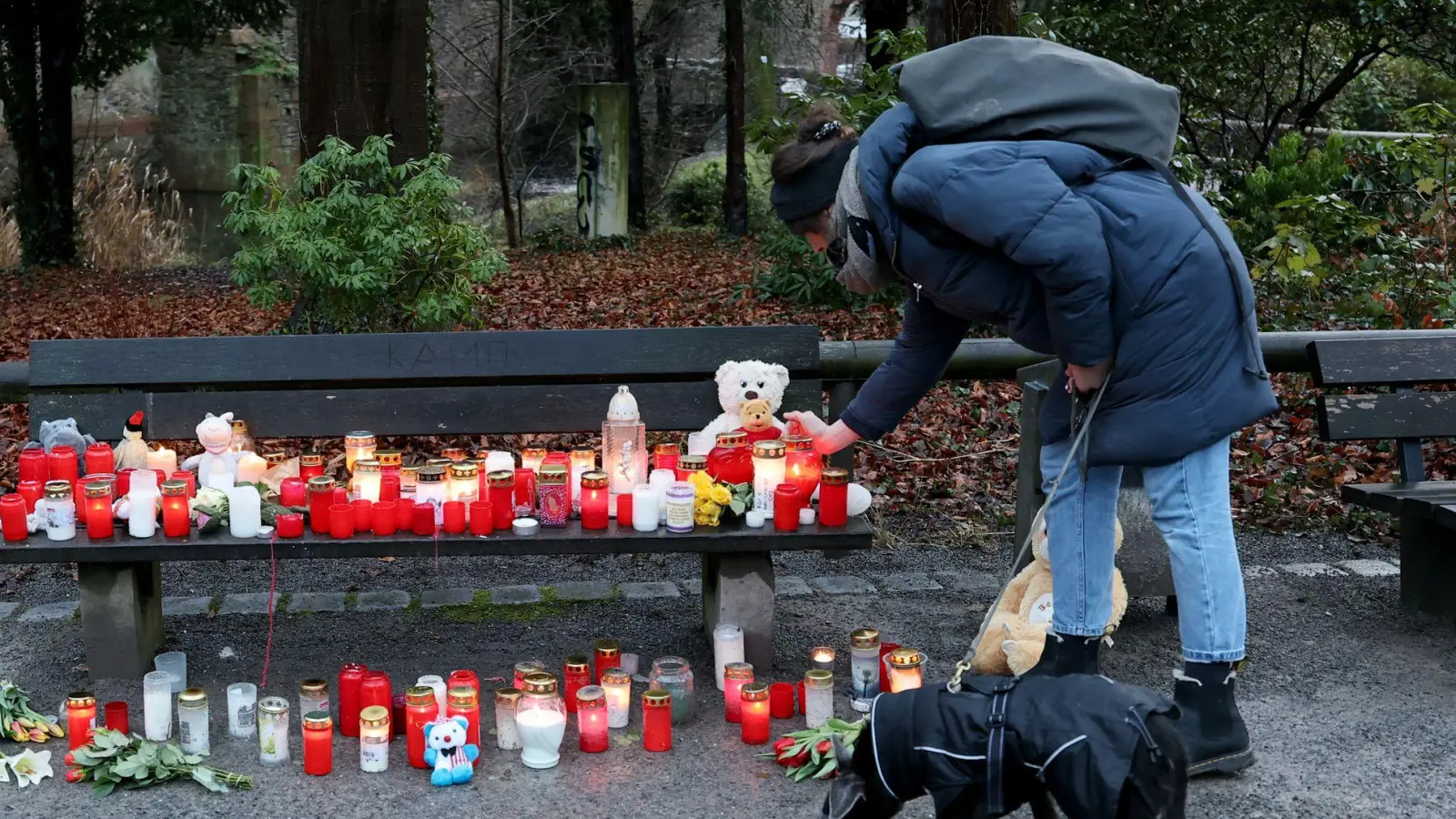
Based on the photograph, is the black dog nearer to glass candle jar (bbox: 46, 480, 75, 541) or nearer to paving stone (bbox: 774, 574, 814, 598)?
paving stone (bbox: 774, 574, 814, 598)

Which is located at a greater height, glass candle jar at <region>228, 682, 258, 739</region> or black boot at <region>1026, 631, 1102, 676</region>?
black boot at <region>1026, 631, 1102, 676</region>

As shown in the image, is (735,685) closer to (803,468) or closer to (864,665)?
(864,665)

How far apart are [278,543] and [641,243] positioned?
550 inches

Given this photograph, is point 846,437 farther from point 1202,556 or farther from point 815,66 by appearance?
point 815,66

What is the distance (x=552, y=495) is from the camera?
4.12 m

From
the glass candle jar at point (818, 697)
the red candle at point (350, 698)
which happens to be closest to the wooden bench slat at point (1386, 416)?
the glass candle jar at point (818, 697)

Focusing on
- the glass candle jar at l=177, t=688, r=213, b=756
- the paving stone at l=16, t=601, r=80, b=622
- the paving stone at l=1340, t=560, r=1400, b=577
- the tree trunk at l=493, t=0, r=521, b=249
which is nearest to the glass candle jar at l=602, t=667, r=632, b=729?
the glass candle jar at l=177, t=688, r=213, b=756

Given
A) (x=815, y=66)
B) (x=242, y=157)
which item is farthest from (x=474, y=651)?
(x=815, y=66)

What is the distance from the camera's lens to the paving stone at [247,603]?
4910 mm

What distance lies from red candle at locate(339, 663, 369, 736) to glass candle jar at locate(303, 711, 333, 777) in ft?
0.70

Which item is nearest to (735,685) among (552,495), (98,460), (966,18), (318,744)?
(552,495)

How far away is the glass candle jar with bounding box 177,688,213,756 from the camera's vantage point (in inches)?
143

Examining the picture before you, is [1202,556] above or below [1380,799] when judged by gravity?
above

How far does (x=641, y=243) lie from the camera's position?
17703 millimetres
